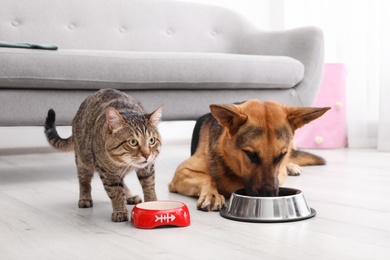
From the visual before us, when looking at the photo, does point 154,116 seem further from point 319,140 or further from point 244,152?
point 319,140

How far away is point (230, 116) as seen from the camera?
2.04m

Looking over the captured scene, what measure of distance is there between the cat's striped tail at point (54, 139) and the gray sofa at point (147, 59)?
0.86 feet

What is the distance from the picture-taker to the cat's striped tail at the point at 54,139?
2609 mm

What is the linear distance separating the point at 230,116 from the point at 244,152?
0.49 feet

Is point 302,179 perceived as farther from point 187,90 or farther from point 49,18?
point 49,18

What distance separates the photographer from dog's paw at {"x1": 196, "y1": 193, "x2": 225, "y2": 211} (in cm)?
216

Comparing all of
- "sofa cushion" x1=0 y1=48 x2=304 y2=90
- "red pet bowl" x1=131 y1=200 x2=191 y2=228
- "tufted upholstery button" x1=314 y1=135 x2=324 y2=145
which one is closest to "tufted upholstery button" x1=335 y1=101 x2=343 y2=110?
"tufted upholstery button" x1=314 y1=135 x2=324 y2=145

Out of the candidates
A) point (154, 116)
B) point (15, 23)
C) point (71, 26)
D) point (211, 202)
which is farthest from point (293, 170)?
point (15, 23)

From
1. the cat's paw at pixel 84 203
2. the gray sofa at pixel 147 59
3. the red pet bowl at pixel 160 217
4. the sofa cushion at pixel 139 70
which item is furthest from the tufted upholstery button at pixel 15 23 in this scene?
the red pet bowl at pixel 160 217

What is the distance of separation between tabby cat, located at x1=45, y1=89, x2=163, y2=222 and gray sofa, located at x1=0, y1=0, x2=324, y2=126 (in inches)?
27.1

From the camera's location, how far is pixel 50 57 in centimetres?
296

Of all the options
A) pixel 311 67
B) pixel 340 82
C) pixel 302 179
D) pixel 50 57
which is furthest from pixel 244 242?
pixel 340 82

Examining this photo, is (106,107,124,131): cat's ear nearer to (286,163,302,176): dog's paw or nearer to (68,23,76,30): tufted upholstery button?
(286,163,302,176): dog's paw

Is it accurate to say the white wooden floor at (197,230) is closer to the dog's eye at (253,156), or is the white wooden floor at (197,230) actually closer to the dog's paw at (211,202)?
the dog's paw at (211,202)
